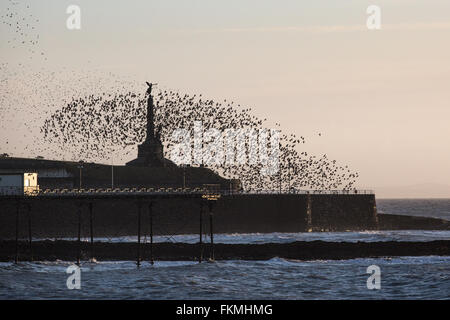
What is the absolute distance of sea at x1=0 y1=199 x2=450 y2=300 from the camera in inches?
2571

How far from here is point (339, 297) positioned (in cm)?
6412

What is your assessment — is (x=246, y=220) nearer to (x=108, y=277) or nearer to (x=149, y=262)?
(x=149, y=262)

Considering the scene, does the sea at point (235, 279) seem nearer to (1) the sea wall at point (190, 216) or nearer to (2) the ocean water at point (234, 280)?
(2) the ocean water at point (234, 280)

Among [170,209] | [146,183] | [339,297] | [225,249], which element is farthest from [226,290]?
[146,183]

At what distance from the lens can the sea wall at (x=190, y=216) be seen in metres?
106

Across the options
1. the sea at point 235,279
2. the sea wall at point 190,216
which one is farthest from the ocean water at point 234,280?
the sea wall at point 190,216

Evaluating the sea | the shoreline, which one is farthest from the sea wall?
the sea

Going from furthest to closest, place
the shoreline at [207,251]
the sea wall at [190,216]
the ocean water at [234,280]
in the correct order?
the sea wall at [190,216] → the shoreline at [207,251] → the ocean water at [234,280]

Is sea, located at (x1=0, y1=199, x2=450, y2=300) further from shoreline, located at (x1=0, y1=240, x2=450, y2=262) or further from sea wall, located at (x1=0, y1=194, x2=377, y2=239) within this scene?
sea wall, located at (x1=0, y1=194, x2=377, y2=239)

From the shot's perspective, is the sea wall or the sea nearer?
the sea

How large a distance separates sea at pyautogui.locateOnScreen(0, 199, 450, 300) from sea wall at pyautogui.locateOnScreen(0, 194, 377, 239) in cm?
1929

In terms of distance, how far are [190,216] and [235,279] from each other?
139 feet

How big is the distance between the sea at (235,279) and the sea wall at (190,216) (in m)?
19.3
